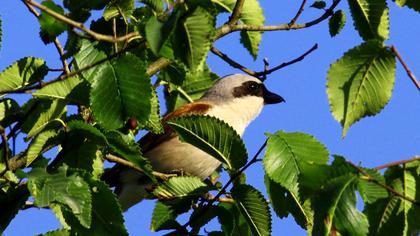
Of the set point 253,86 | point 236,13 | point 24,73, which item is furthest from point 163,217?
Result: point 253,86

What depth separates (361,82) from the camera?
134 inches

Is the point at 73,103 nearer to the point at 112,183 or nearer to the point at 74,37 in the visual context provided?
the point at 74,37

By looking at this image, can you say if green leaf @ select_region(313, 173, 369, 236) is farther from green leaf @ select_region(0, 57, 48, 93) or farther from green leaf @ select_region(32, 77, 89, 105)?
green leaf @ select_region(0, 57, 48, 93)

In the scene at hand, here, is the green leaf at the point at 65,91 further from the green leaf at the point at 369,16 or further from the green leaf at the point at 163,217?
the green leaf at the point at 369,16

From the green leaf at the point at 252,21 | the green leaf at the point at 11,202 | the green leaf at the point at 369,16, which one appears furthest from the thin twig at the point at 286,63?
the green leaf at the point at 11,202

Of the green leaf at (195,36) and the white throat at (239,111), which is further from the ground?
the white throat at (239,111)

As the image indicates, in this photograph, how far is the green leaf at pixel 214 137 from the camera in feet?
12.8

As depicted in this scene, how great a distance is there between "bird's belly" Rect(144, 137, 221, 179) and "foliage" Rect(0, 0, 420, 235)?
2034 millimetres

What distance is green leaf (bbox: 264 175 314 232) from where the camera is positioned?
3.82 metres

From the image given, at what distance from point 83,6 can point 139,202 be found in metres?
3.43

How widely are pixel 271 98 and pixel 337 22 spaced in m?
3.34

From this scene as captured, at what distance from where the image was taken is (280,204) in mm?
3881

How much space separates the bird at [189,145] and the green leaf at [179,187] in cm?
215

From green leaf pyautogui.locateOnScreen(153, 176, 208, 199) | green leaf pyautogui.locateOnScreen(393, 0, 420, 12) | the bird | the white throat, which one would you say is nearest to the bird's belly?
the bird
